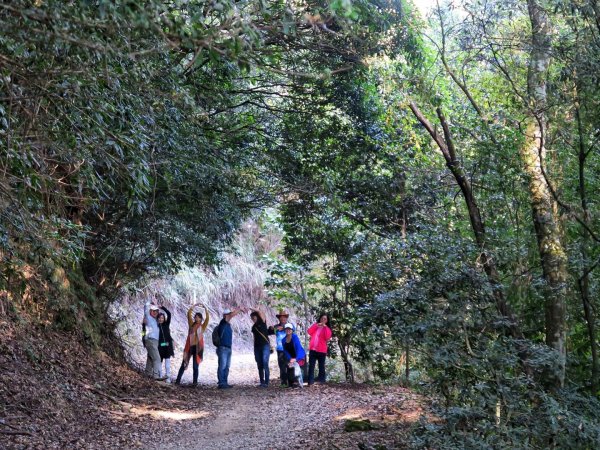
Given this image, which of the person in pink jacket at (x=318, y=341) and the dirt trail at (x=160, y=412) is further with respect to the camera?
the person in pink jacket at (x=318, y=341)

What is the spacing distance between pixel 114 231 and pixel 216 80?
17.4 ft

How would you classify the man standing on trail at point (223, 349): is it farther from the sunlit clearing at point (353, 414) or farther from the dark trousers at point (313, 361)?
the sunlit clearing at point (353, 414)

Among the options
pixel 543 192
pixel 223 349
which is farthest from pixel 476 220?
pixel 223 349

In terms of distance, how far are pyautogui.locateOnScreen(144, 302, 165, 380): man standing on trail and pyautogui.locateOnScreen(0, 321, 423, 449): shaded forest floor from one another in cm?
129

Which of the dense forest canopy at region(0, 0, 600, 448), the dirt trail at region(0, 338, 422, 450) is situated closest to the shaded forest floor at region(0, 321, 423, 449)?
the dirt trail at region(0, 338, 422, 450)

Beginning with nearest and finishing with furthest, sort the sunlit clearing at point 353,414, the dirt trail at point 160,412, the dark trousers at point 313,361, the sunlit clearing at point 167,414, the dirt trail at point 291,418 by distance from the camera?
1. the dirt trail at point 160,412
2. the dirt trail at point 291,418
3. the sunlit clearing at point 353,414
4. the sunlit clearing at point 167,414
5. the dark trousers at point 313,361

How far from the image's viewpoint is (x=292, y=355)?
15414 millimetres

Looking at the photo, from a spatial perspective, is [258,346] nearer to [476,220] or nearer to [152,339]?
[152,339]

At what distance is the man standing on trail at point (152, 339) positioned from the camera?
1559 centimetres

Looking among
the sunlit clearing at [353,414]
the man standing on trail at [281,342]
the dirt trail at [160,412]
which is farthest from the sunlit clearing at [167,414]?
the man standing on trail at [281,342]

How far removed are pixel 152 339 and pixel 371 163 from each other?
641 centimetres

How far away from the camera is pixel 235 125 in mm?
13688

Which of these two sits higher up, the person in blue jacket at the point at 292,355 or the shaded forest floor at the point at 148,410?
the person in blue jacket at the point at 292,355

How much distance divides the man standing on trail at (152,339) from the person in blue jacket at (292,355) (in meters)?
2.98
